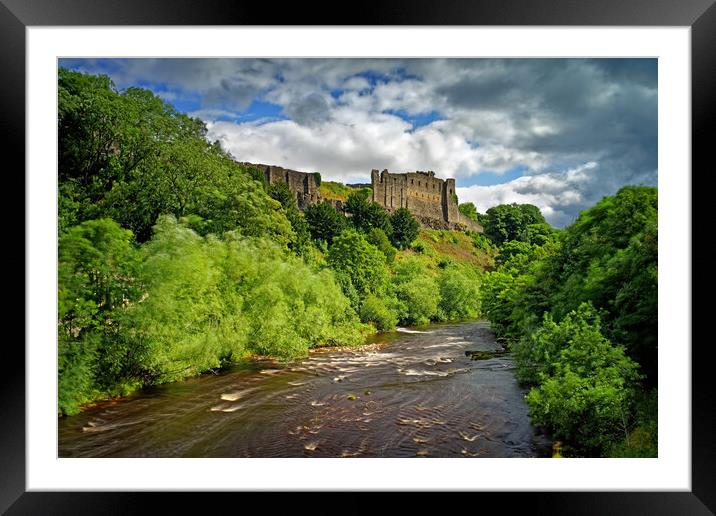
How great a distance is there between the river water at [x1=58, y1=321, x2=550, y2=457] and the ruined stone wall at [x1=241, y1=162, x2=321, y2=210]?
3065 mm

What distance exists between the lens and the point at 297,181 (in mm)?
8188

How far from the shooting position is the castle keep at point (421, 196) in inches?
295

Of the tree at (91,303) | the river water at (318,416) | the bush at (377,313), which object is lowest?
the river water at (318,416)

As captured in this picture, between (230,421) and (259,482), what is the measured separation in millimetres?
2270

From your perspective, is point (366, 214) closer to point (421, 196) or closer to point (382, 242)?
point (382, 242)

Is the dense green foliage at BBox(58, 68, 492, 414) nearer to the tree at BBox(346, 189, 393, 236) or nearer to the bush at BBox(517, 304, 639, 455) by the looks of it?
the tree at BBox(346, 189, 393, 236)

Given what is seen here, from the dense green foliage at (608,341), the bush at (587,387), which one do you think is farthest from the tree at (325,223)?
the bush at (587,387)

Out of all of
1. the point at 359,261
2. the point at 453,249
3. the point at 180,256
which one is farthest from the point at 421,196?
the point at 180,256

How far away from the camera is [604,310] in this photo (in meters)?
4.20

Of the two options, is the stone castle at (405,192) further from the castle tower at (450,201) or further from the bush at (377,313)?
the bush at (377,313)

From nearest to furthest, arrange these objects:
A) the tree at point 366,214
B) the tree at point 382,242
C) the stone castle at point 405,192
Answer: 1. the stone castle at point 405,192
2. the tree at point 366,214
3. the tree at point 382,242
